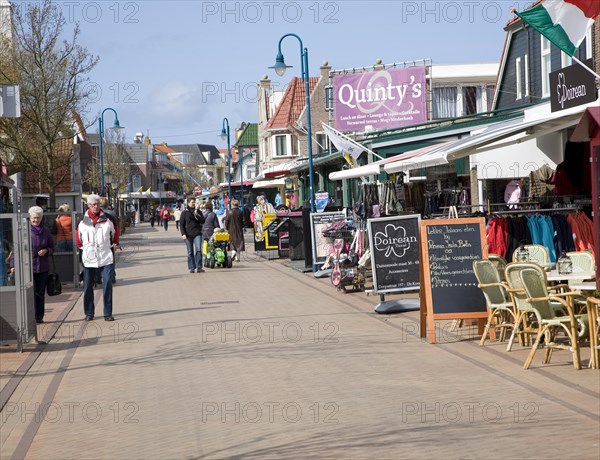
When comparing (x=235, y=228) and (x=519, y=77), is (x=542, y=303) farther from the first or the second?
(x=235, y=228)

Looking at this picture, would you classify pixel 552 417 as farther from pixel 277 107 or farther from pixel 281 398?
pixel 277 107

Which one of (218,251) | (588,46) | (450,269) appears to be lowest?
(218,251)

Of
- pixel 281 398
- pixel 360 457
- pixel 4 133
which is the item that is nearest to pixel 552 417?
pixel 360 457

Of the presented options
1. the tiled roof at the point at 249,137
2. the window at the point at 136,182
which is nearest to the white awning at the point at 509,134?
the tiled roof at the point at 249,137

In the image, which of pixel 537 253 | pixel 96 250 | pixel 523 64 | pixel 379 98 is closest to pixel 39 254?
pixel 96 250

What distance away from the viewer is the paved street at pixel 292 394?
678cm

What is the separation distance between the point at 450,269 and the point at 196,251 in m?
13.4

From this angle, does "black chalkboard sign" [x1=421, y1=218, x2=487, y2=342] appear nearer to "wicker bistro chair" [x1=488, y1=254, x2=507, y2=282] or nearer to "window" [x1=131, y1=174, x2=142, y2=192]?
"wicker bistro chair" [x1=488, y1=254, x2=507, y2=282]

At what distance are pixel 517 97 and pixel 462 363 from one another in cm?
1727

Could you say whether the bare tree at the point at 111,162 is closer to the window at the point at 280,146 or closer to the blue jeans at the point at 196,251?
the window at the point at 280,146

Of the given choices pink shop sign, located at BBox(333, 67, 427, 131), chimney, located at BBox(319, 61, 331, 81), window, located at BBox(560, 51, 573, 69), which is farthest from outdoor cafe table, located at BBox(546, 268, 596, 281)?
chimney, located at BBox(319, 61, 331, 81)

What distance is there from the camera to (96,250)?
14969 mm

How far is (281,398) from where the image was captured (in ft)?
27.9

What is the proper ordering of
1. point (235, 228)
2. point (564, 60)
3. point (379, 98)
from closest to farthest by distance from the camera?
point (564, 60)
point (235, 228)
point (379, 98)
